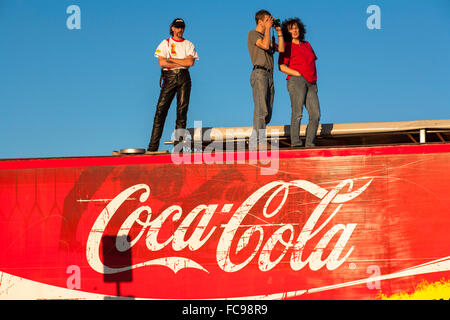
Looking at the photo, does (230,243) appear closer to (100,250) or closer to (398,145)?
(100,250)

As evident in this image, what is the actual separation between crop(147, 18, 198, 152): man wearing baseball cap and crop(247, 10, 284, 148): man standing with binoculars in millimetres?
976

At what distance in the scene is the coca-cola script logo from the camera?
9.22m

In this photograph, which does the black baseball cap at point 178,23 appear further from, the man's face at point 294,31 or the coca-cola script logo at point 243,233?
the coca-cola script logo at point 243,233

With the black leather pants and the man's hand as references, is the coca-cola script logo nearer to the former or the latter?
the black leather pants

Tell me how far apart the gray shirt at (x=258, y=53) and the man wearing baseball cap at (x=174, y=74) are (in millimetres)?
889

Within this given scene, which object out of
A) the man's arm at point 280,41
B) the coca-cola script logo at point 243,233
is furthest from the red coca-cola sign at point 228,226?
the man's arm at point 280,41

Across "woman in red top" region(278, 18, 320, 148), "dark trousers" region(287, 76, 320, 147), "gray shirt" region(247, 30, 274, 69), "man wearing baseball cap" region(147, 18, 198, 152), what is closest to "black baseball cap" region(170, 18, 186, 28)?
"man wearing baseball cap" region(147, 18, 198, 152)

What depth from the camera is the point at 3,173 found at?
1009cm

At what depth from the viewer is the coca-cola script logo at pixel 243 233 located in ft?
30.2

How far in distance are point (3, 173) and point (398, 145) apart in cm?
579

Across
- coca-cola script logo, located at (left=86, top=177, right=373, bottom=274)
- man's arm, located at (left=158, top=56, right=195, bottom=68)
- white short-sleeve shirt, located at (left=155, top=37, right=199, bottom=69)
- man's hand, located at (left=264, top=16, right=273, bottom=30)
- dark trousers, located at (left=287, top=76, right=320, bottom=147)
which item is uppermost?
man's hand, located at (left=264, top=16, right=273, bottom=30)

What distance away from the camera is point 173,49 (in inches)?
411
